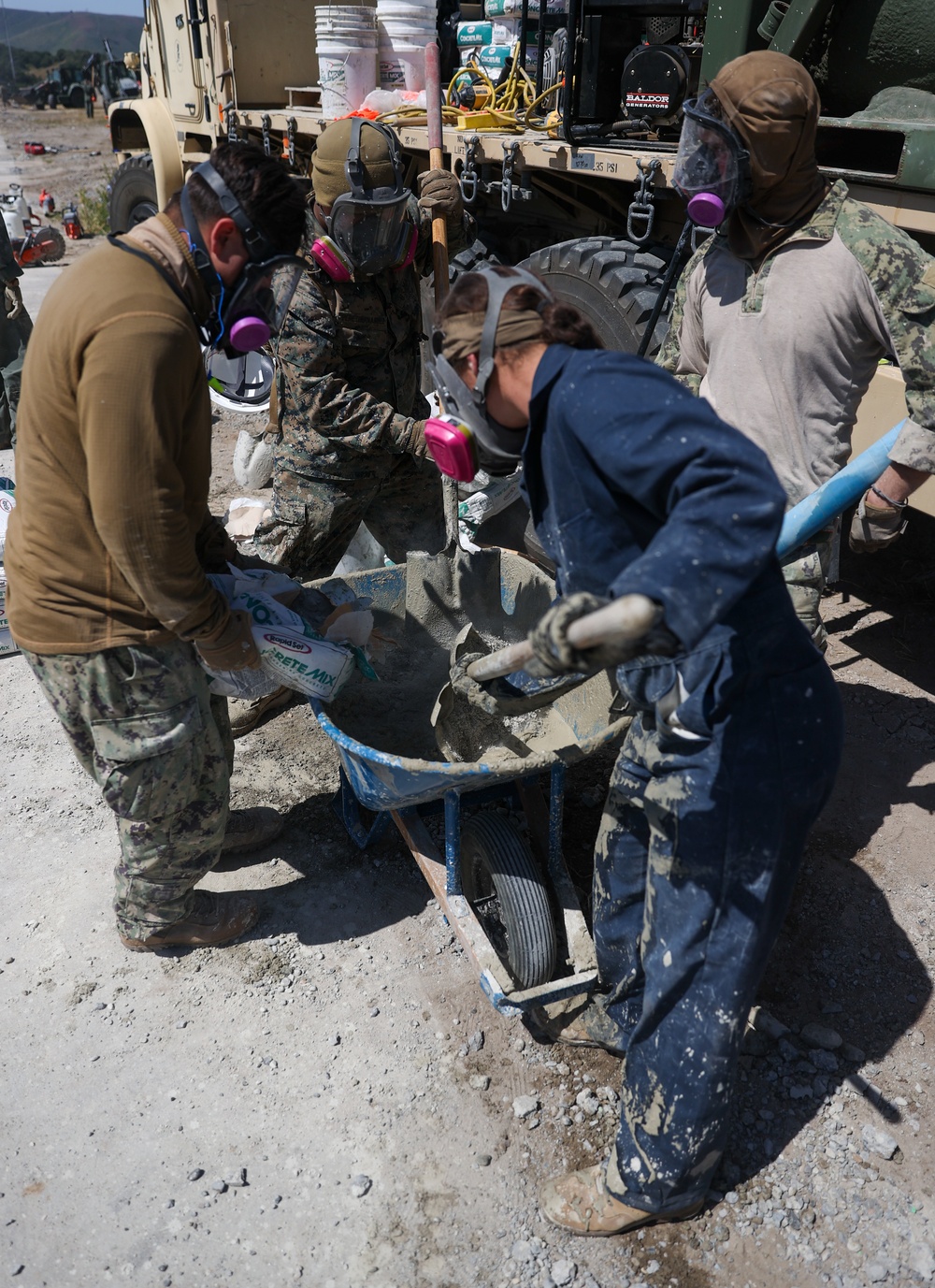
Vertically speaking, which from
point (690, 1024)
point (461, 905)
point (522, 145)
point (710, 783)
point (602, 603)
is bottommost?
point (461, 905)

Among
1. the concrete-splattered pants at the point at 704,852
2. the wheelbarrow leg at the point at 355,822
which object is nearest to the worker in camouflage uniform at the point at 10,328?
the wheelbarrow leg at the point at 355,822

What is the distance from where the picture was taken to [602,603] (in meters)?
1.54

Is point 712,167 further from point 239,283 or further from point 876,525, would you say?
point 239,283

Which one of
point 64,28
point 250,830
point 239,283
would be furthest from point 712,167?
point 64,28

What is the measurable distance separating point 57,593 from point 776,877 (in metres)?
1.80

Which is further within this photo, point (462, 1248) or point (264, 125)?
point (264, 125)

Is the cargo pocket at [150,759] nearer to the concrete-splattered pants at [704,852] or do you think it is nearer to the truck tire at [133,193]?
the concrete-splattered pants at [704,852]

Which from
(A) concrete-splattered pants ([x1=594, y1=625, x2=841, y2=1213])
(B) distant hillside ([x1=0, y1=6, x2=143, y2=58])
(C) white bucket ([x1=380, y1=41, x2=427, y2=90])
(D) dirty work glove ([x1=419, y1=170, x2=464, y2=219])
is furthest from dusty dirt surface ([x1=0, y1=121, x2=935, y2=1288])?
(B) distant hillside ([x1=0, y1=6, x2=143, y2=58])

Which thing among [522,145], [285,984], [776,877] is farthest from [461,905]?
[522,145]

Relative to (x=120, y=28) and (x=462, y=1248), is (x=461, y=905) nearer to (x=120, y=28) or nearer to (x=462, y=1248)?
(x=462, y=1248)

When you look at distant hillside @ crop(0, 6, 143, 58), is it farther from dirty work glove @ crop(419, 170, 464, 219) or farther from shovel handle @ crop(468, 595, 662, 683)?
shovel handle @ crop(468, 595, 662, 683)

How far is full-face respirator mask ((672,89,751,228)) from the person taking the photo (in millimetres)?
2707

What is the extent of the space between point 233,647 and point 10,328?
515 cm

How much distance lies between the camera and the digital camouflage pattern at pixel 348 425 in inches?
143
